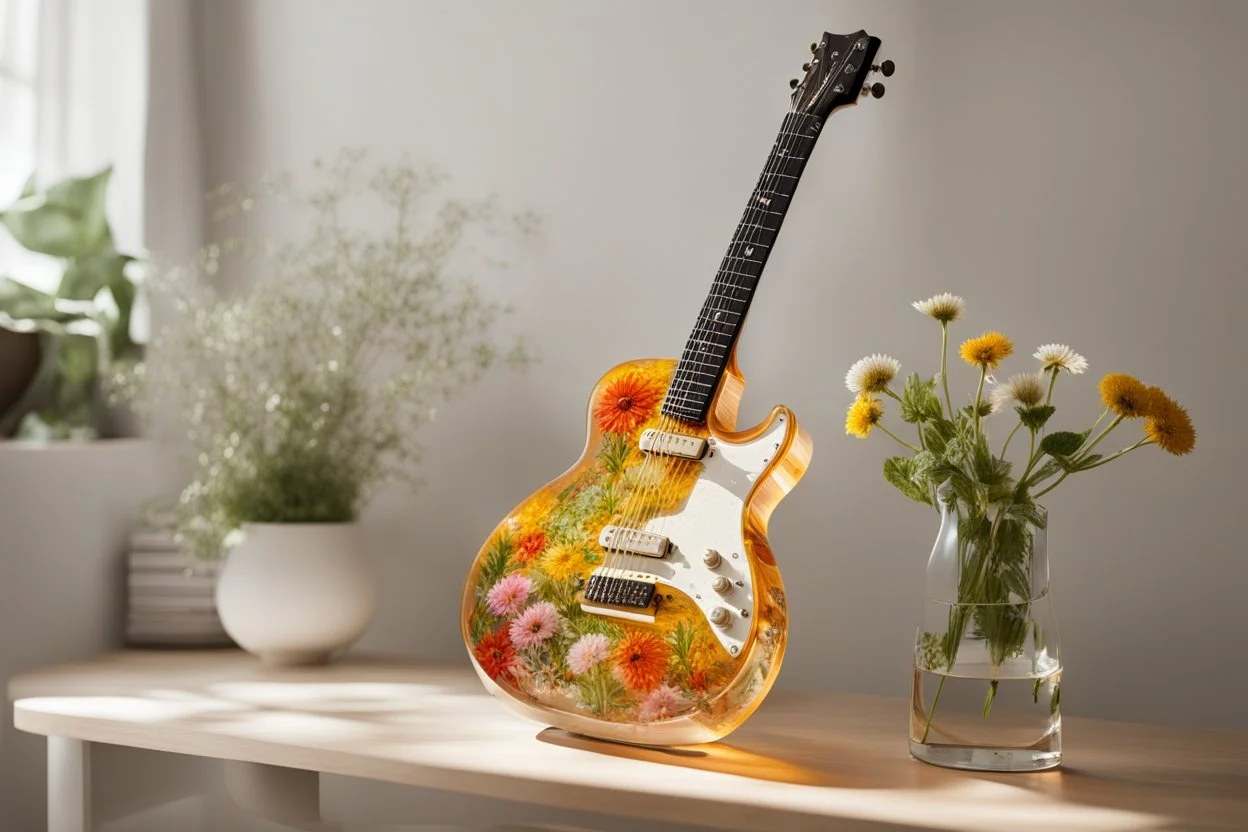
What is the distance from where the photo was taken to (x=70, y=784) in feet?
4.30

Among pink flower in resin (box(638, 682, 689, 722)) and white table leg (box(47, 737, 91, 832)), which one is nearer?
pink flower in resin (box(638, 682, 689, 722))

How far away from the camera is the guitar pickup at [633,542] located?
1.15 meters

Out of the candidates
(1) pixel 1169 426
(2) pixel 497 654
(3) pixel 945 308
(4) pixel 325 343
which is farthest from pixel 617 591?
(4) pixel 325 343

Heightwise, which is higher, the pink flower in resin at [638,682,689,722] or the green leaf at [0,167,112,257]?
the green leaf at [0,167,112,257]

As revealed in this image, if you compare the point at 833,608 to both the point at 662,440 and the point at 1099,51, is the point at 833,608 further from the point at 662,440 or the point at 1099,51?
the point at 1099,51

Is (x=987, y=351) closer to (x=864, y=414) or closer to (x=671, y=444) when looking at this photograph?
(x=864, y=414)

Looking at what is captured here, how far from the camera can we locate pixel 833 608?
4.84 feet

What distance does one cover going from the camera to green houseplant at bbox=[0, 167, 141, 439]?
156 cm

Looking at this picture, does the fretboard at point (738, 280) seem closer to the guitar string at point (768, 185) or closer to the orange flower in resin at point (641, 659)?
the guitar string at point (768, 185)

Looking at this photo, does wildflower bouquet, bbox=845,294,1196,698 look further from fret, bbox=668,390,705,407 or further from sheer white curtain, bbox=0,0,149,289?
sheer white curtain, bbox=0,0,149,289

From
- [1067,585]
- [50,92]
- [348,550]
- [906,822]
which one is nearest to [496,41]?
[50,92]

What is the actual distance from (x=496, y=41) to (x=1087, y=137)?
0.79m

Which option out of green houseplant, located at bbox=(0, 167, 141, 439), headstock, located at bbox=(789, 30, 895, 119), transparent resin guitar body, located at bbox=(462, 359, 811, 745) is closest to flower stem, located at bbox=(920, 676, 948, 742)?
transparent resin guitar body, located at bbox=(462, 359, 811, 745)

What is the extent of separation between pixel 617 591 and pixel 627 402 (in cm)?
21
